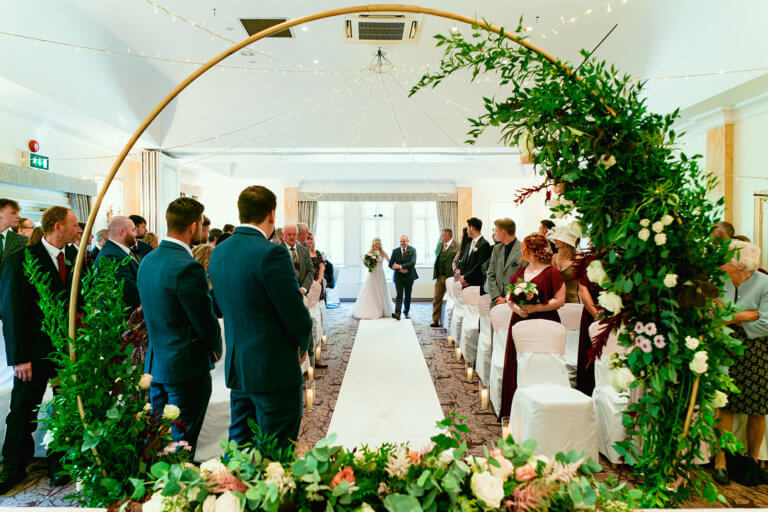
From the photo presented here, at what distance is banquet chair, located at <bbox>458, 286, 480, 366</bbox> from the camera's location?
18.4 feet

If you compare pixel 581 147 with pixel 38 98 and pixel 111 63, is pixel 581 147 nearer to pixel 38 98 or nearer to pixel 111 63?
pixel 38 98

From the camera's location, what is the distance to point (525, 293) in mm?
3732

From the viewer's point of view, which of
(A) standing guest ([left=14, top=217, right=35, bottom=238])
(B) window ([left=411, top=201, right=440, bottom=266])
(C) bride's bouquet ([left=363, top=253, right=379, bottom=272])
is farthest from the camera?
(B) window ([left=411, top=201, right=440, bottom=266])

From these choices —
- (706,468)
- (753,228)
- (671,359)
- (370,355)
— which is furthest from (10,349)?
(753,228)

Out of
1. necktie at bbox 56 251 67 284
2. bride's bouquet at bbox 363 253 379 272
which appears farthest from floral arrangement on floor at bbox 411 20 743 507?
bride's bouquet at bbox 363 253 379 272

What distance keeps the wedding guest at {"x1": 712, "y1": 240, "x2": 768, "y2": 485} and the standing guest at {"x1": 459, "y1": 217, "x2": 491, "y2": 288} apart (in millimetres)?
3924

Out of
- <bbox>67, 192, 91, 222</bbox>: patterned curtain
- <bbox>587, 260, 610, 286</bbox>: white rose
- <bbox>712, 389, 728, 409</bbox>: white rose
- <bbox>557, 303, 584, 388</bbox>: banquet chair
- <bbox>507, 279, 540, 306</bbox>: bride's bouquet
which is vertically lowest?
<bbox>557, 303, 584, 388</bbox>: banquet chair

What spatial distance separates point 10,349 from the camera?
286 centimetres

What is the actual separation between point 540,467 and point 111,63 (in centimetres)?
679

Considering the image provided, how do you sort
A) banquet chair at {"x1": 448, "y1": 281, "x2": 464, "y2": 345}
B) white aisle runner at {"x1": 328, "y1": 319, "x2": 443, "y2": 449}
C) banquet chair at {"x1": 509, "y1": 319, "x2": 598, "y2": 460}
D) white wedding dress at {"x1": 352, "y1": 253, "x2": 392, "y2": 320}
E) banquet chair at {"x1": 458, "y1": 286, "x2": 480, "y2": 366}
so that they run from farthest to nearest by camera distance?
white wedding dress at {"x1": 352, "y1": 253, "x2": 392, "y2": 320}, banquet chair at {"x1": 448, "y1": 281, "x2": 464, "y2": 345}, banquet chair at {"x1": 458, "y1": 286, "x2": 480, "y2": 366}, white aisle runner at {"x1": 328, "y1": 319, "x2": 443, "y2": 449}, banquet chair at {"x1": 509, "y1": 319, "x2": 598, "y2": 460}

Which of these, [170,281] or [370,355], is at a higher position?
[170,281]

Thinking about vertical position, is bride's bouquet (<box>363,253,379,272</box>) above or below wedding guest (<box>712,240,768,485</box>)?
above

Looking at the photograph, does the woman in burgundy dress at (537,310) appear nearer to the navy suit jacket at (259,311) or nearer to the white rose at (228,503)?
the navy suit jacket at (259,311)

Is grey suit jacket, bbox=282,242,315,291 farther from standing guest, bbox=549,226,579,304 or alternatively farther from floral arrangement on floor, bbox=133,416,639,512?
floral arrangement on floor, bbox=133,416,639,512
